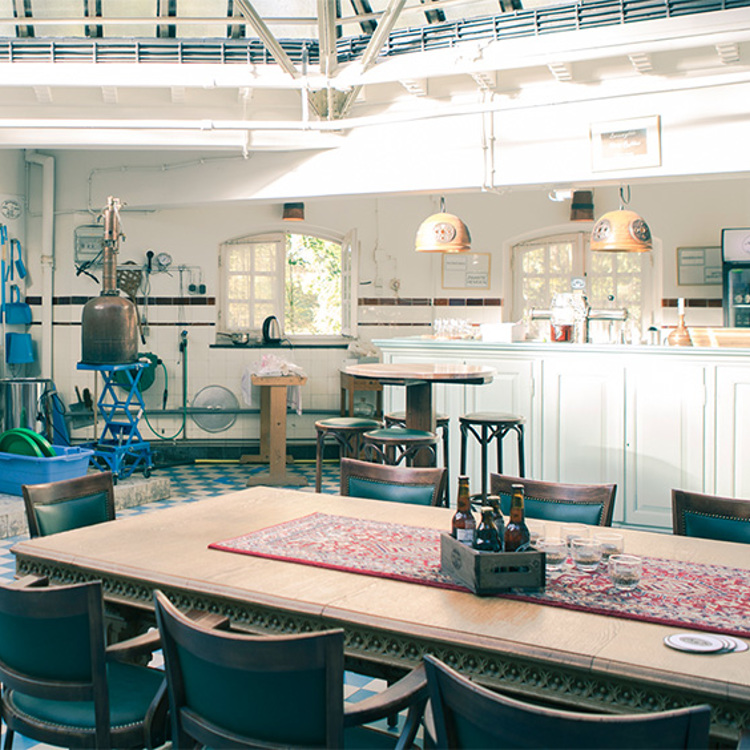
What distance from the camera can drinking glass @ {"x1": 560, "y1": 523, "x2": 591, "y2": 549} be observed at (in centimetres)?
257

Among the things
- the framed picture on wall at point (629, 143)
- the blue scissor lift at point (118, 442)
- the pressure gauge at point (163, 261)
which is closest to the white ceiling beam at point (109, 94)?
the blue scissor lift at point (118, 442)

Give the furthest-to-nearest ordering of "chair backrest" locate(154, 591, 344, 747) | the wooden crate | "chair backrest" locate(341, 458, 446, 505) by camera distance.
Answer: "chair backrest" locate(341, 458, 446, 505)
the wooden crate
"chair backrest" locate(154, 591, 344, 747)

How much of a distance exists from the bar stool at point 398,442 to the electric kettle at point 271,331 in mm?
4246

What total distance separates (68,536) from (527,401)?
4411 millimetres

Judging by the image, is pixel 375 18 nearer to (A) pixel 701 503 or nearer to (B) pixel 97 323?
(B) pixel 97 323

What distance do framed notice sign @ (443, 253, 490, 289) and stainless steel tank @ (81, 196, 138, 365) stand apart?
4893mm

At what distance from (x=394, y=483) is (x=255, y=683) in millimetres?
1821

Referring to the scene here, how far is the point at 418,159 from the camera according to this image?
23.1 feet

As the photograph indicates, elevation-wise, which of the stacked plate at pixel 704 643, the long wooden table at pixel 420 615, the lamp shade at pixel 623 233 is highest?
the lamp shade at pixel 623 233

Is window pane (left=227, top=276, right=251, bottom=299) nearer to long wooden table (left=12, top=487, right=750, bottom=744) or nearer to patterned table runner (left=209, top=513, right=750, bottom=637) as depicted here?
long wooden table (left=12, top=487, right=750, bottom=744)

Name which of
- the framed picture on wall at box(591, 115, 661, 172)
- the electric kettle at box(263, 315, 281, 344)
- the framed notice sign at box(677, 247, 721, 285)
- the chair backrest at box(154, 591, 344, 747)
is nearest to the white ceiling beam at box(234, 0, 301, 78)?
the framed picture on wall at box(591, 115, 661, 172)

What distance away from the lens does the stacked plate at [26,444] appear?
22.4ft

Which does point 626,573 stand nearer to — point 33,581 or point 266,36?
point 33,581

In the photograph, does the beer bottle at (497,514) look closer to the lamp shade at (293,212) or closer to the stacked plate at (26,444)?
the stacked plate at (26,444)
